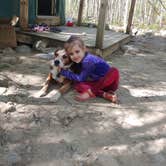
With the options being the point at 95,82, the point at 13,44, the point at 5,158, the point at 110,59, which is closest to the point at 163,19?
the point at 110,59

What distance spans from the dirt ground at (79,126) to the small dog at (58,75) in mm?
84

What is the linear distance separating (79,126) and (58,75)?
3.35 feet

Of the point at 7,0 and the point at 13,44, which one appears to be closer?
the point at 13,44

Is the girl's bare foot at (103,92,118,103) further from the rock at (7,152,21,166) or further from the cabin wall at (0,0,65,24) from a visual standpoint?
the cabin wall at (0,0,65,24)

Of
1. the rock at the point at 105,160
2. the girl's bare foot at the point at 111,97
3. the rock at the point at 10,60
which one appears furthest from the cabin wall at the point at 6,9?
the rock at the point at 105,160

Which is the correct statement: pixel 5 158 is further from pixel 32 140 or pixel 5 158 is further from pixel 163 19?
pixel 163 19

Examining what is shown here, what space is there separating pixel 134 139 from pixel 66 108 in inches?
33.9

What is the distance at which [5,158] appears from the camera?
251cm

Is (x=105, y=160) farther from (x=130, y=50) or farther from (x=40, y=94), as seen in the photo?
(x=130, y=50)

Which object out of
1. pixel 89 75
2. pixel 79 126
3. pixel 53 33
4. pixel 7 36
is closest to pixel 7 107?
pixel 79 126

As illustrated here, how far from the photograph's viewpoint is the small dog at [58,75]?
3.78 m

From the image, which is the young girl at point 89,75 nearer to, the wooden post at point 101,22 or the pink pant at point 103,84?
the pink pant at point 103,84

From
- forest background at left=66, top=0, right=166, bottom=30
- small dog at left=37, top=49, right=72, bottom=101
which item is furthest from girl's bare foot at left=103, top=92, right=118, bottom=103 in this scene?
forest background at left=66, top=0, right=166, bottom=30

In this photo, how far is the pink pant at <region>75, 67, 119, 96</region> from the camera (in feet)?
12.6
